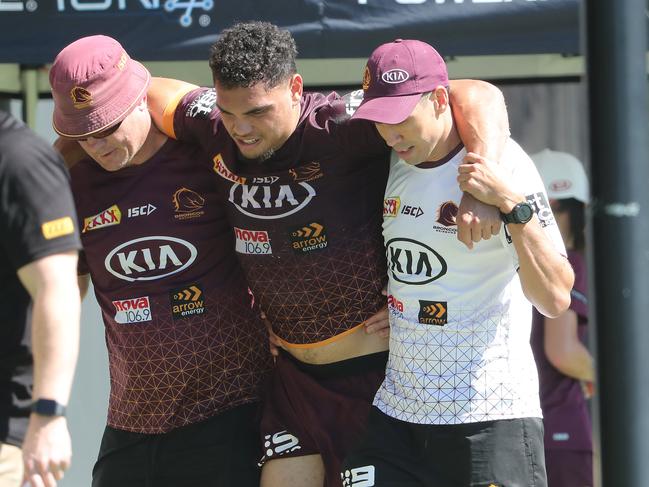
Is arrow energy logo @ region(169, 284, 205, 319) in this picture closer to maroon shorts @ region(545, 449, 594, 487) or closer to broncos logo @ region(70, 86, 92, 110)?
broncos logo @ region(70, 86, 92, 110)

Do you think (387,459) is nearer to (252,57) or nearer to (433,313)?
(433,313)

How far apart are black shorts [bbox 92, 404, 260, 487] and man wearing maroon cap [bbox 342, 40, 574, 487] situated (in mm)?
535

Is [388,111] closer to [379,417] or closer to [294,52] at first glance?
[294,52]

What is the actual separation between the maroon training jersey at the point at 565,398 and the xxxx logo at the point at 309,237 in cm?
163

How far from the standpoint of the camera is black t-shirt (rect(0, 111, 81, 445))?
271 cm

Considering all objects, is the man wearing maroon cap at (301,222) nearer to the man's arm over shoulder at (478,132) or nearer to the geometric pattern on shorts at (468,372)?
the man's arm over shoulder at (478,132)

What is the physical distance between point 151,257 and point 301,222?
51cm

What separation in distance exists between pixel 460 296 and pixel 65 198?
1.16 meters

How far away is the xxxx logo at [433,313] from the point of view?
3.32 m

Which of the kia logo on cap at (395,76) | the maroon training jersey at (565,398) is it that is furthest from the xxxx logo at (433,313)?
the maroon training jersey at (565,398)

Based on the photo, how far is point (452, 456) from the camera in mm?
3316

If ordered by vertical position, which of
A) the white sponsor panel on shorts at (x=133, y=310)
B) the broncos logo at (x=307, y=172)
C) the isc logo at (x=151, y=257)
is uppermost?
the broncos logo at (x=307, y=172)

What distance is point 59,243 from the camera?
2730mm

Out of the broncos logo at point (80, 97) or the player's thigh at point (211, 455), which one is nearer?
the broncos logo at point (80, 97)
